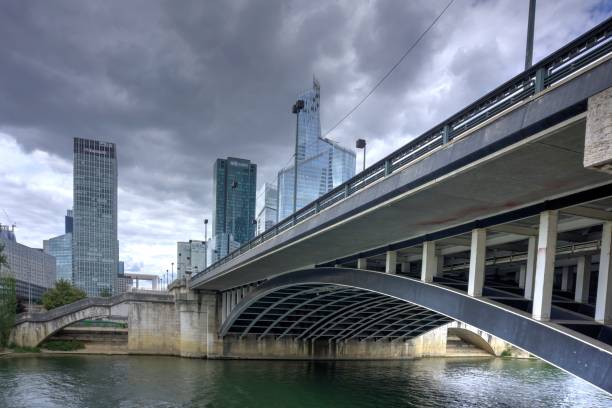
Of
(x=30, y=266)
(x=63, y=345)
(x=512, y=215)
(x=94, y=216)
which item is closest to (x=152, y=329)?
(x=63, y=345)

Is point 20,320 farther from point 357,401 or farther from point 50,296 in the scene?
point 357,401

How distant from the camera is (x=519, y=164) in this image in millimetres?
7711

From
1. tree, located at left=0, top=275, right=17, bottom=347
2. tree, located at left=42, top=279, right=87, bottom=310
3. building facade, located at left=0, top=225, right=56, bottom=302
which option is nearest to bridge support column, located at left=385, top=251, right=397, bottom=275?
tree, located at left=0, top=275, right=17, bottom=347

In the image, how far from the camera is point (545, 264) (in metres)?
8.56

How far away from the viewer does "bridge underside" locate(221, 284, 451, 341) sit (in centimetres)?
2910

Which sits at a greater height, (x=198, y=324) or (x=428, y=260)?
(x=198, y=324)

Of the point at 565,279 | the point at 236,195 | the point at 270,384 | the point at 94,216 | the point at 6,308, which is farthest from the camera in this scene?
the point at 94,216

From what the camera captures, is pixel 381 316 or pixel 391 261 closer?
pixel 391 261

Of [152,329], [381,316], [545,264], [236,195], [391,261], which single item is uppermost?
[236,195]

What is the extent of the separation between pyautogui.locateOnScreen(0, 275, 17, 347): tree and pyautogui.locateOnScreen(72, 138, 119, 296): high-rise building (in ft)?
500

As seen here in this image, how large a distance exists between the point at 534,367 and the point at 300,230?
39.1m

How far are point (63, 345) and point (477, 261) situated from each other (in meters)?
43.5

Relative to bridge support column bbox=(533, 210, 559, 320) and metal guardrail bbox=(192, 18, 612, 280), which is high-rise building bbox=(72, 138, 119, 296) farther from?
bridge support column bbox=(533, 210, 559, 320)

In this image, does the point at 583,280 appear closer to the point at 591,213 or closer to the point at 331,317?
the point at 591,213
